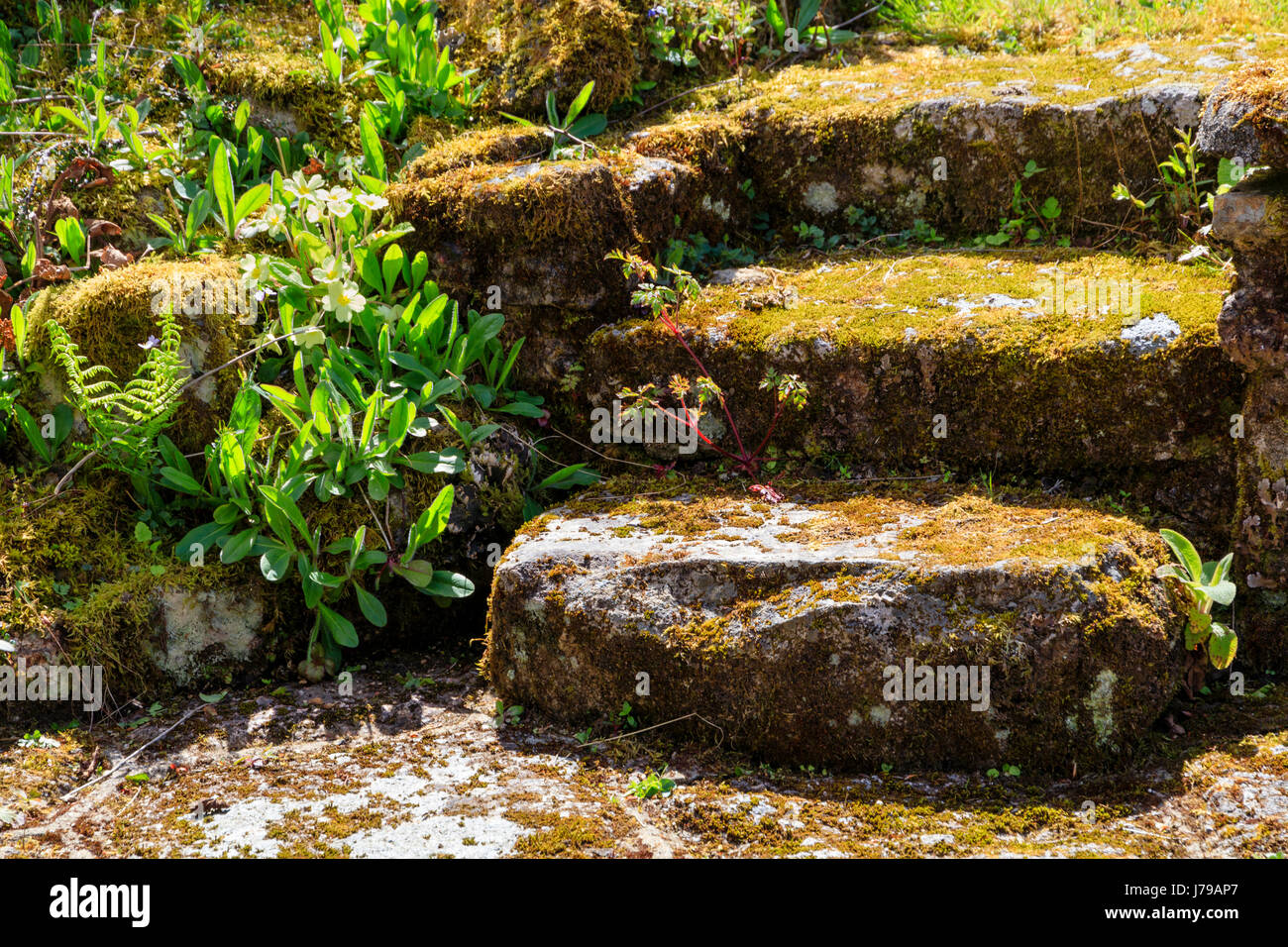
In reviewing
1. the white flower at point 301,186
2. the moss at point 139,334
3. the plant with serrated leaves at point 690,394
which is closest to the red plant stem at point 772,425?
the plant with serrated leaves at point 690,394

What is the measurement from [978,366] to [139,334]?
3759 millimetres

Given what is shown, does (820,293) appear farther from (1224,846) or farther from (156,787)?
(156,787)

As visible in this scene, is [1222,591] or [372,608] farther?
[372,608]

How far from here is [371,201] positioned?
4.63 meters

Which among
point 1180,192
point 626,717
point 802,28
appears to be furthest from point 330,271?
point 1180,192

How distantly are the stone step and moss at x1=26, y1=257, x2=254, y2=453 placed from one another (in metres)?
1.52

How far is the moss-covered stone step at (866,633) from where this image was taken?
3.27m

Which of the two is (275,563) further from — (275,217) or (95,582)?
(275,217)

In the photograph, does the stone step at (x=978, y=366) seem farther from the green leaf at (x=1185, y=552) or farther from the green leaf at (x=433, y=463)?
the green leaf at (x=433, y=463)

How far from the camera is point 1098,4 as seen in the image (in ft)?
20.6

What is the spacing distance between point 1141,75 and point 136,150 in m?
5.25

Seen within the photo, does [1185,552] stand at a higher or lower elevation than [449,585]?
higher

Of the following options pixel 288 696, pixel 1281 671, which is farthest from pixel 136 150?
pixel 1281 671
